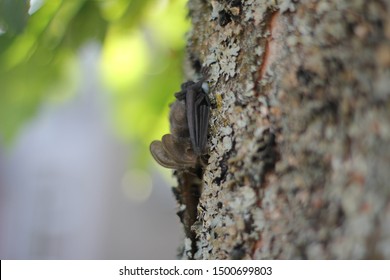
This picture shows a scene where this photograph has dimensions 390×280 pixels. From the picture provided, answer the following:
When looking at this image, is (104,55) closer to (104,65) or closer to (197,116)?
(104,65)

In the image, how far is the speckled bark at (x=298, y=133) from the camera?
89 cm

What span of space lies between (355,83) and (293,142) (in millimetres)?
168

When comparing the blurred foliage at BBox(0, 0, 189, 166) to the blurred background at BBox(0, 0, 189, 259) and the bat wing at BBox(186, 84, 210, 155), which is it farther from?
the bat wing at BBox(186, 84, 210, 155)

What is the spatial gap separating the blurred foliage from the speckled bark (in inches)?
23.7

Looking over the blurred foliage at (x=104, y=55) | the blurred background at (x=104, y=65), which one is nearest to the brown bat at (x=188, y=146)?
the blurred background at (x=104, y=65)

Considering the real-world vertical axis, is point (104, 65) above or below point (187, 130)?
above

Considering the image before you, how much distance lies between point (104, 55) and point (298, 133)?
5.08 ft

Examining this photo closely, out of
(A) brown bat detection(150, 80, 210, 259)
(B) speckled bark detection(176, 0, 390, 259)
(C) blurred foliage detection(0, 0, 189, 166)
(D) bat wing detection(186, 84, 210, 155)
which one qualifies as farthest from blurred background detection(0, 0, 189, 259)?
(B) speckled bark detection(176, 0, 390, 259)

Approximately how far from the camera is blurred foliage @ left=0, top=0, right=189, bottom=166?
1877 millimetres

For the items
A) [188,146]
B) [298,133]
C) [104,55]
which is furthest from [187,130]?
[104,55]

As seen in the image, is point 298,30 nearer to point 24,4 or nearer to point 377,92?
point 377,92

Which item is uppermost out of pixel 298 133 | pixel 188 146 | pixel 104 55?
pixel 104 55

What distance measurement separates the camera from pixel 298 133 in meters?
1.04

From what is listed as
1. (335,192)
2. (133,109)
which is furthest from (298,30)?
(133,109)
